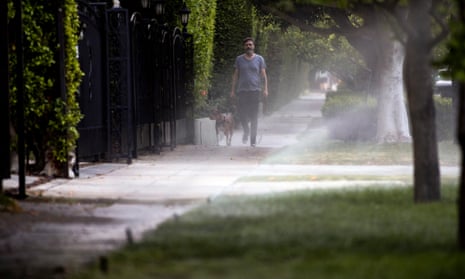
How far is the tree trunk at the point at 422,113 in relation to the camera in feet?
35.6

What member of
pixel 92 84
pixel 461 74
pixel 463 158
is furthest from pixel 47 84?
pixel 461 74

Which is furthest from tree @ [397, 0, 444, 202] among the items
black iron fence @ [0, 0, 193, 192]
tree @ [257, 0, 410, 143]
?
tree @ [257, 0, 410, 143]

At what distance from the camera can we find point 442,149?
20109 millimetres

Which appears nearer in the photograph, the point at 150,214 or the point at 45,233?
the point at 45,233

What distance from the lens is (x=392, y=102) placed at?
2288cm

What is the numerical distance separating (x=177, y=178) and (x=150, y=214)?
13.0 ft

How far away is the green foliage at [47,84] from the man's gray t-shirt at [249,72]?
21.9ft

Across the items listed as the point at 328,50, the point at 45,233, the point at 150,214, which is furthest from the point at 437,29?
the point at 328,50

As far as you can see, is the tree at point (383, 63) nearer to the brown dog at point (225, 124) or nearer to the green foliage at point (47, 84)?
the brown dog at point (225, 124)

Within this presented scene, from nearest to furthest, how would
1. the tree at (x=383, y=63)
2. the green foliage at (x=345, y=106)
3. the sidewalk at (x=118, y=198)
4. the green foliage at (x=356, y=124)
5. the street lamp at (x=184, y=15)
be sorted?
the sidewalk at (x=118, y=198), the tree at (x=383, y=63), the street lamp at (x=184, y=15), the green foliage at (x=356, y=124), the green foliage at (x=345, y=106)

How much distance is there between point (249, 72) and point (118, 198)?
9217 mm

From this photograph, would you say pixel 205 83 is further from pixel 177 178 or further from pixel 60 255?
pixel 60 255

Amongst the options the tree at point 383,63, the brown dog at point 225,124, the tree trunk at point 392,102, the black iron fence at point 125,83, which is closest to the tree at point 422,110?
the black iron fence at point 125,83

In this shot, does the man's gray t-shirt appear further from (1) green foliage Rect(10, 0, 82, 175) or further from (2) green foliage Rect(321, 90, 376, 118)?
(1) green foliage Rect(10, 0, 82, 175)
